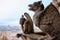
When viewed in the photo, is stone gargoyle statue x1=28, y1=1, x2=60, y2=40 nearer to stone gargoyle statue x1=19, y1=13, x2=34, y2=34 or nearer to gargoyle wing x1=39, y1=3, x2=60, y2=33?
gargoyle wing x1=39, y1=3, x2=60, y2=33

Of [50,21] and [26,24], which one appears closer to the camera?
[50,21]

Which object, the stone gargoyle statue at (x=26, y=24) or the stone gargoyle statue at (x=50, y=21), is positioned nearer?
the stone gargoyle statue at (x=50, y=21)

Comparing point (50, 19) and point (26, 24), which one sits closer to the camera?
point (50, 19)

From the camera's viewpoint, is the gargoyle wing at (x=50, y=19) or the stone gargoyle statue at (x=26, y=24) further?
the stone gargoyle statue at (x=26, y=24)

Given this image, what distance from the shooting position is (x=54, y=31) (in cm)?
133

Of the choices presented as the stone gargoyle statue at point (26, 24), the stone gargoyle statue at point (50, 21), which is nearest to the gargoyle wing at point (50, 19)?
the stone gargoyle statue at point (50, 21)

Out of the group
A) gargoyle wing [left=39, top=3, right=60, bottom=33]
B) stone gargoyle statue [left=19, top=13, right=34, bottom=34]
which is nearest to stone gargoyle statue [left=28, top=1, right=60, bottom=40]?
gargoyle wing [left=39, top=3, right=60, bottom=33]

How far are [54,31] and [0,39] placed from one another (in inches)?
73.0

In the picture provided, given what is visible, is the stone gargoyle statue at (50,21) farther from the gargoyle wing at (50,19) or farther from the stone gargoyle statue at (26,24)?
the stone gargoyle statue at (26,24)

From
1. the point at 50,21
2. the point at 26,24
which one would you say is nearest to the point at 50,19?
the point at 50,21

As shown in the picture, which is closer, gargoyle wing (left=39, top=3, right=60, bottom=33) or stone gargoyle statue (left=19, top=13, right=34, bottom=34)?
gargoyle wing (left=39, top=3, right=60, bottom=33)

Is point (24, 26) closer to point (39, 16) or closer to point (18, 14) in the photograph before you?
point (39, 16)

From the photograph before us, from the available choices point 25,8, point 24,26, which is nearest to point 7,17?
point 25,8

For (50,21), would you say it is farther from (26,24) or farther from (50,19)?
(26,24)
